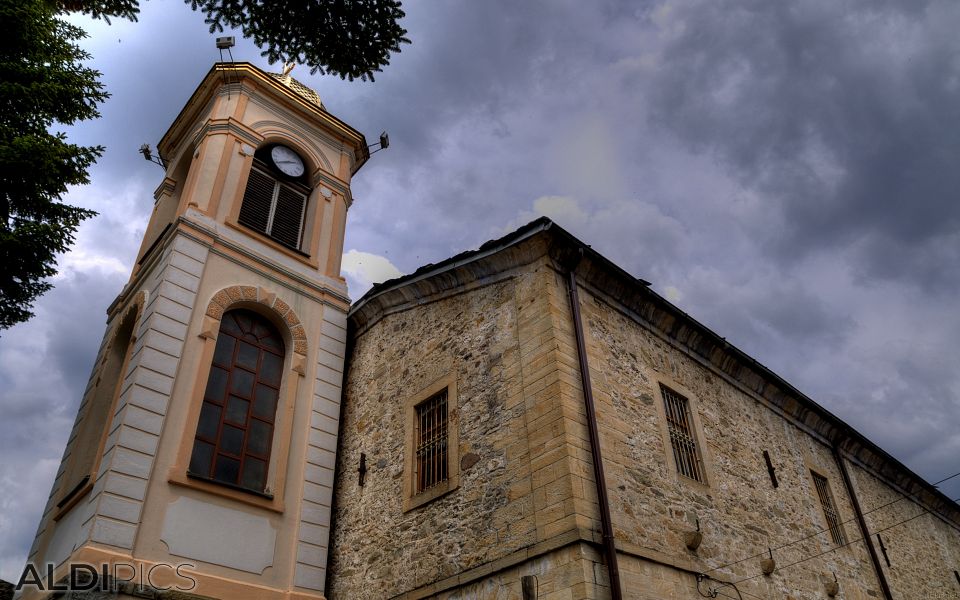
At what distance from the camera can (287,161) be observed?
13.8 m

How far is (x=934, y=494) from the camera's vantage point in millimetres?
17594

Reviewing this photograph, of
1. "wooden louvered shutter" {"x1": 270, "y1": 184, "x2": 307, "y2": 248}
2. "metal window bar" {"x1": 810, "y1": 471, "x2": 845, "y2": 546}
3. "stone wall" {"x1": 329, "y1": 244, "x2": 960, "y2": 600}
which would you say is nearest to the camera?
"stone wall" {"x1": 329, "y1": 244, "x2": 960, "y2": 600}

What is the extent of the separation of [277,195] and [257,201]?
56 centimetres

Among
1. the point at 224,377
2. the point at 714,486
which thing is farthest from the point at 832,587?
the point at 224,377

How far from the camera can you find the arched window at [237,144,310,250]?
12.6m

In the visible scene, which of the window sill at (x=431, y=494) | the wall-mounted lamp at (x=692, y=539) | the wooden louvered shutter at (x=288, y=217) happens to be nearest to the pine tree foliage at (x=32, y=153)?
the wooden louvered shutter at (x=288, y=217)

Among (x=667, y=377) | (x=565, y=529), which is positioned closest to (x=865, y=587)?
(x=667, y=377)

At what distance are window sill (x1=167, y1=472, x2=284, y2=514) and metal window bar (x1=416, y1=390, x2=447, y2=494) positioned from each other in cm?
227

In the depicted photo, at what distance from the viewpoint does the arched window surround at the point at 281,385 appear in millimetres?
9312

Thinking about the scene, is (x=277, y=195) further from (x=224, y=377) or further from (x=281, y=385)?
(x=224, y=377)

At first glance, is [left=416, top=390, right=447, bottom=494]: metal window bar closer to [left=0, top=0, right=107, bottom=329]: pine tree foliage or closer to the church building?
the church building

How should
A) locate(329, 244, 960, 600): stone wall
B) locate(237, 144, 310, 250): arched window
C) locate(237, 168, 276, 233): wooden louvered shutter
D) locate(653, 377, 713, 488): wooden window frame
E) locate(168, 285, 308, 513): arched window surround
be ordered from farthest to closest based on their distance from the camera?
locate(237, 144, 310, 250): arched window
locate(237, 168, 276, 233): wooden louvered shutter
locate(168, 285, 308, 513): arched window surround
locate(653, 377, 713, 488): wooden window frame
locate(329, 244, 960, 600): stone wall

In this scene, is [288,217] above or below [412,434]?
above

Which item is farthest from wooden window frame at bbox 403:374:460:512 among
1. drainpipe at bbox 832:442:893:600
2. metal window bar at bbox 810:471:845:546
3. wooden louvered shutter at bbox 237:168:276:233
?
drainpipe at bbox 832:442:893:600
